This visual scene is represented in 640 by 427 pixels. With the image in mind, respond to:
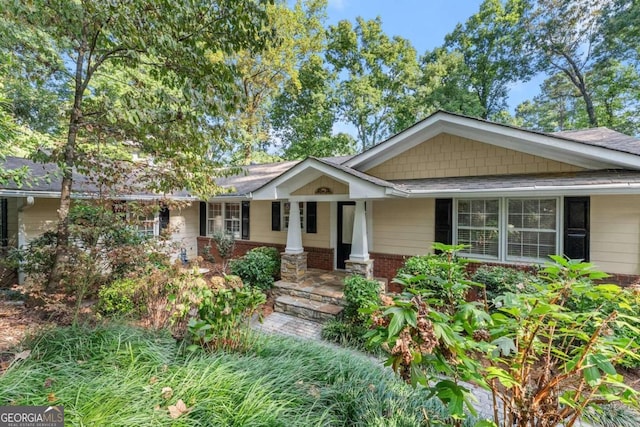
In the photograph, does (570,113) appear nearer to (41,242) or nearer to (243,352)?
(243,352)

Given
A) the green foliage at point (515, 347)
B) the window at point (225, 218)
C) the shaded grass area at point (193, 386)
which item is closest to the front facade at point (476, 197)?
Answer: the window at point (225, 218)

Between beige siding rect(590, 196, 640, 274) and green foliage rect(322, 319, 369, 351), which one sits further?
beige siding rect(590, 196, 640, 274)

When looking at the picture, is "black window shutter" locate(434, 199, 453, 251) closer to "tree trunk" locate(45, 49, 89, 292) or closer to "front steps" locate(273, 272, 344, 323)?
"front steps" locate(273, 272, 344, 323)

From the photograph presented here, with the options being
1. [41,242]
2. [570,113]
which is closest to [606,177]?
[41,242]

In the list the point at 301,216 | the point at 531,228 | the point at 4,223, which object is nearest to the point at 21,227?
the point at 4,223

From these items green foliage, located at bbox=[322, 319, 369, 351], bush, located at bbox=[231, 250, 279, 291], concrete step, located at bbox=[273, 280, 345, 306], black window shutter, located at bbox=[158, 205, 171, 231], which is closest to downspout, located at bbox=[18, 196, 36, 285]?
black window shutter, located at bbox=[158, 205, 171, 231]

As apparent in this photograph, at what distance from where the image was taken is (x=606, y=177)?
5770mm

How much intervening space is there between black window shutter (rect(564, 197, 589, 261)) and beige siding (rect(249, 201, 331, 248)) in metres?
6.34

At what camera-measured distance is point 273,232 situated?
1084cm

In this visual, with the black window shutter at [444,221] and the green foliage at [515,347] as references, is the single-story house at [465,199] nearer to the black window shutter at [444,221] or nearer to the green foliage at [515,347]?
the black window shutter at [444,221]

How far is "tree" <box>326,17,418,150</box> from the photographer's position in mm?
21906

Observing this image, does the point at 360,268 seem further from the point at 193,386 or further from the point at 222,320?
the point at 193,386

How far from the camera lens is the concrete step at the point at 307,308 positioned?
268 inches

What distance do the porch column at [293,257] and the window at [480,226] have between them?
465cm
